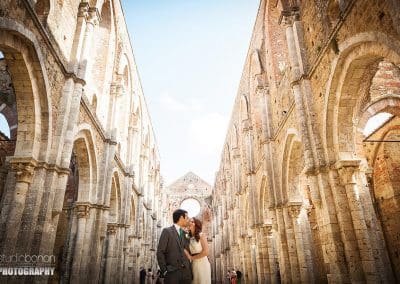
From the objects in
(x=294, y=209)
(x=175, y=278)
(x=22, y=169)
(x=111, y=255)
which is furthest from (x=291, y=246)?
(x=22, y=169)

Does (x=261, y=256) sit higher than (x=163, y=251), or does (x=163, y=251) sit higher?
(x=261, y=256)

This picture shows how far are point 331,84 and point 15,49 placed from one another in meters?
8.08

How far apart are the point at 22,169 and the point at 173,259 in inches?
200

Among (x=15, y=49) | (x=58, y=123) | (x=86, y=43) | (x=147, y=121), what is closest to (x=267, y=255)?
(x=58, y=123)

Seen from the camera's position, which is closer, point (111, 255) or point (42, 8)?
point (42, 8)

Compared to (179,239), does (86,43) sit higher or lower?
higher

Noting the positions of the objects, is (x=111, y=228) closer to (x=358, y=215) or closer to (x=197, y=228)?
(x=197, y=228)

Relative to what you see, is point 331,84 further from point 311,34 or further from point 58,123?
point 58,123

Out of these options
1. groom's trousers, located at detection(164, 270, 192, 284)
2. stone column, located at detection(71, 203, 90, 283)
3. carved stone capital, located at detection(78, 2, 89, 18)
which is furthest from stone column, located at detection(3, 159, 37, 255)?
carved stone capital, located at detection(78, 2, 89, 18)

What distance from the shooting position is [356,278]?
23.2 ft

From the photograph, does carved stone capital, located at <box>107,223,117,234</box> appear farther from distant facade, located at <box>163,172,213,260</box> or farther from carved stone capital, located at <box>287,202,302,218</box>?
distant facade, located at <box>163,172,213,260</box>

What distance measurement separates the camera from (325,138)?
8.53 metres

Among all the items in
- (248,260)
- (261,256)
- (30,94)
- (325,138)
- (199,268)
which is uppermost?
(30,94)

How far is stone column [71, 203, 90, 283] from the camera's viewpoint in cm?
1049
